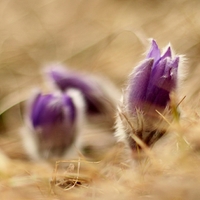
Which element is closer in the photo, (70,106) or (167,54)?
(167,54)

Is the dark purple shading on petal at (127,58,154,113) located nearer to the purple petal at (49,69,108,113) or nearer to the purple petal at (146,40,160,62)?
the purple petal at (146,40,160,62)

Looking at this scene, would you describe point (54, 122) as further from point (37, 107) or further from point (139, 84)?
point (139, 84)

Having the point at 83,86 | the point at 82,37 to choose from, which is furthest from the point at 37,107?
the point at 82,37

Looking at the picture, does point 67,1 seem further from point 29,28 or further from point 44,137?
point 44,137

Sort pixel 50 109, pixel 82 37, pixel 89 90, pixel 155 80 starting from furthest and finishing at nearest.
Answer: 1. pixel 82 37
2. pixel 89 90
3. pixel 50 109
4. pixel 155 80

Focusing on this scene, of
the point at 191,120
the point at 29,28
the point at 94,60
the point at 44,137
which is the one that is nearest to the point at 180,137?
the point at 191,120

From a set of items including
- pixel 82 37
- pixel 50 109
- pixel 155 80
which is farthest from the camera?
pixel 82 37
